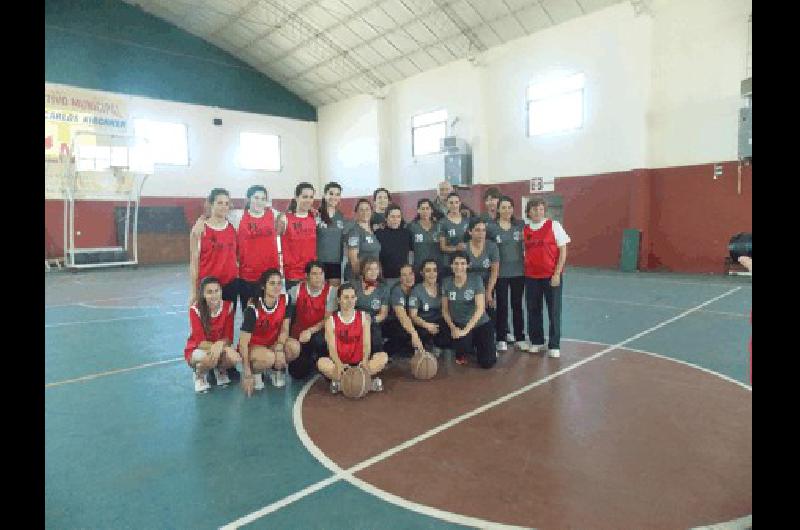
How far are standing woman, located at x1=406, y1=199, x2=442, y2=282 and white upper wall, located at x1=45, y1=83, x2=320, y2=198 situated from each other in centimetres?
1497

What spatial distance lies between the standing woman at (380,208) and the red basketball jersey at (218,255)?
4.89 ft

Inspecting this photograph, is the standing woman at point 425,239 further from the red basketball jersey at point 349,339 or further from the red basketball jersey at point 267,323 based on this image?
the red basketball jersey at point 267,323

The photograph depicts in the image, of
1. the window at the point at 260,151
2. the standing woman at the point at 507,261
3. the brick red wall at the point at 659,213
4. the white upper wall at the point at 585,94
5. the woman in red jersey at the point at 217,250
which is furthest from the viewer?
the window at the point at 260,151

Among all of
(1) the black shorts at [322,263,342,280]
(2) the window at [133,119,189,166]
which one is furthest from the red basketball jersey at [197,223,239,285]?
(2) the window at [133,119,189,166]

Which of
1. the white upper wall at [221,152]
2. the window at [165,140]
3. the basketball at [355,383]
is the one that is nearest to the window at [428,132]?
the white upper wall at [221,152]

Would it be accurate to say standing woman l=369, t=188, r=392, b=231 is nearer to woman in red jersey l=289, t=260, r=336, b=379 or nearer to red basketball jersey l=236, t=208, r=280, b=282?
woman in red jersey l=289, t=260, r=336, b=379

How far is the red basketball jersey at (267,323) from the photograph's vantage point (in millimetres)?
4246

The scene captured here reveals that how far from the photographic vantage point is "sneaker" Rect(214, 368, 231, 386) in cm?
427

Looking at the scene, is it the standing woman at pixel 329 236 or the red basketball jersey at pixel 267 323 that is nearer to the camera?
the red basketball jersey at pixel 267 323

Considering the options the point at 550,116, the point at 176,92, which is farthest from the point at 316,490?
the point at 176,92

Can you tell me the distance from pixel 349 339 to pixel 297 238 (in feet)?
3.83

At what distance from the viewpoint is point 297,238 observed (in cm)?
470

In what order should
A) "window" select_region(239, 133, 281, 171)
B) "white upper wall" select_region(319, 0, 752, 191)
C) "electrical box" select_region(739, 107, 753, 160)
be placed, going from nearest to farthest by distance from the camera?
"electrical box" select_region(739, 107, 753, 160)
"white upper wall" select_region(319, 0, 752, 191)
"window" select_region(239, 133, 281, 171)
